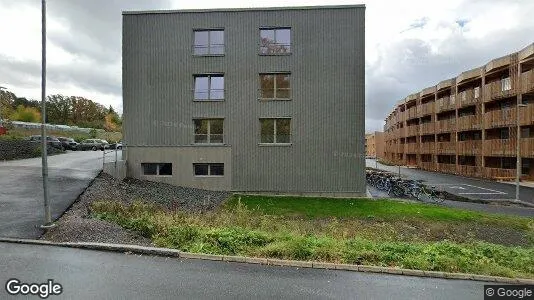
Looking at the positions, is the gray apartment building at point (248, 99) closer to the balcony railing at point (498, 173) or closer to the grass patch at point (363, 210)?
the grass patch at point (363, 210)

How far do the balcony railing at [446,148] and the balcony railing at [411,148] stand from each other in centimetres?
857

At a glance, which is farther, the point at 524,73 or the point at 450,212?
the point at 524,73

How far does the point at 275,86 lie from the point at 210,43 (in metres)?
5.77

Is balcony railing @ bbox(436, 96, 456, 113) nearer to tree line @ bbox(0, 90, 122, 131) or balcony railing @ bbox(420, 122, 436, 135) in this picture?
→ balcony railing @ bbox(420, 122, 436, 135)

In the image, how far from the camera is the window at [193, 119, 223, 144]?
24.6 m

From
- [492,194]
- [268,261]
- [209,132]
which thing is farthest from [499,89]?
[268,261]

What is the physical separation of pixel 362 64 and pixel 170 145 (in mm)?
14941

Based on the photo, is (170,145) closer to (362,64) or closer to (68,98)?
(362,64)

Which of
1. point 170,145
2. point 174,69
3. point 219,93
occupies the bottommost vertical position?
point 170,145

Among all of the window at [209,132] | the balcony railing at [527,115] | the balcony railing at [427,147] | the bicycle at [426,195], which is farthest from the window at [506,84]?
the window at [209,132]

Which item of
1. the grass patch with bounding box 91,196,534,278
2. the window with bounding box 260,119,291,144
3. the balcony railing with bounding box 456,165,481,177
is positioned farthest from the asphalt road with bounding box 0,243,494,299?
the balcony railing with bounding box 456,165,481,177

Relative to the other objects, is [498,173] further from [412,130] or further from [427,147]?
[412,130]

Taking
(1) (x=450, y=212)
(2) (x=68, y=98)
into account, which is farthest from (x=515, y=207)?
(2) (x=68, y=98)

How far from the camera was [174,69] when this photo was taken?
2461 cm
